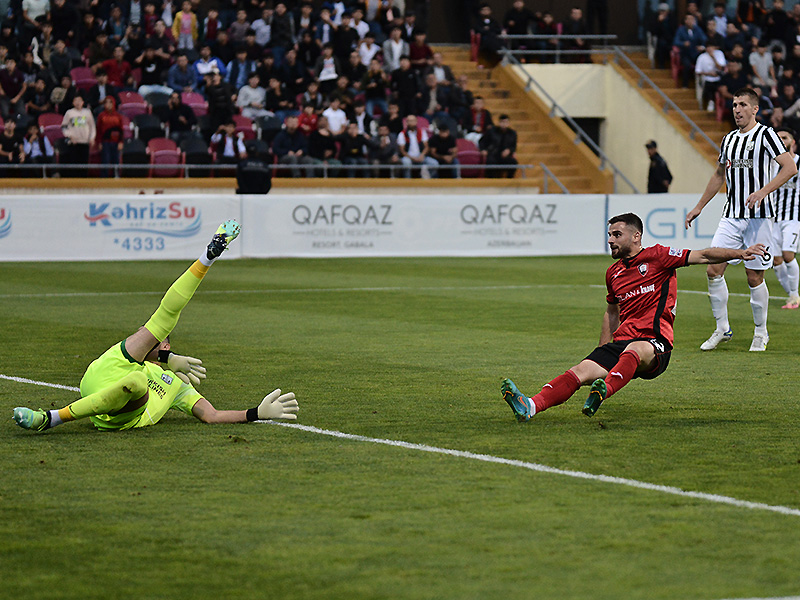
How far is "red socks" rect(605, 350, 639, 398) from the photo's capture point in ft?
24.0

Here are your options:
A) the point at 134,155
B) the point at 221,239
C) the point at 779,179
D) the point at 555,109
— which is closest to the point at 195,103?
the point at 134,155

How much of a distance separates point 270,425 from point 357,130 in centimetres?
2095

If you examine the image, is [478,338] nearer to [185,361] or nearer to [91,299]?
[185,361]

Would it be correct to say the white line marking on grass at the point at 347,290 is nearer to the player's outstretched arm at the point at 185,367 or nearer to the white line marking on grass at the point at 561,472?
the player's outstretched arm at the point at 185,367

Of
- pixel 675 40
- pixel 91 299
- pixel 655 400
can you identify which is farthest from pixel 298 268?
pixel 675 40

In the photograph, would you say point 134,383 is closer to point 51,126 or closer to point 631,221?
point 631,221

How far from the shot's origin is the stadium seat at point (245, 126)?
27719 mm

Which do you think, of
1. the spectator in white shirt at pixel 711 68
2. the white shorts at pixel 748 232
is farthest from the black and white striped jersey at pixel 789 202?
the spectator in white shirt at pixel 711 68

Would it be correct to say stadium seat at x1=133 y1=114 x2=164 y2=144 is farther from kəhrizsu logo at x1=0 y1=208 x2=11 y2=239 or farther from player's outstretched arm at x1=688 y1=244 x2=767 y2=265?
player's outstretched arm at x1=688 y1=244 x2=767 y2=265

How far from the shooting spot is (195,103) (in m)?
27.8

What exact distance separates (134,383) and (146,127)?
20.8 m

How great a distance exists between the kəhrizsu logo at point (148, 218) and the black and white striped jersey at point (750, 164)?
13861mm

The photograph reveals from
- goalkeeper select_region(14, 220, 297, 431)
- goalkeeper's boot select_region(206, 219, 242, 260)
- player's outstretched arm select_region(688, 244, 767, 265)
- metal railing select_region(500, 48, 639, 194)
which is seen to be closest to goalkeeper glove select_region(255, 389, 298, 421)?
goalkeeper select_region(14, 220, 297, 431)

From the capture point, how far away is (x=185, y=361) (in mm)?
7516
